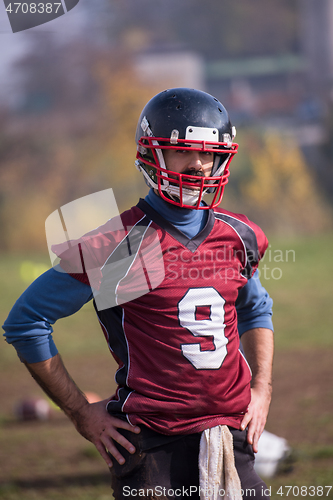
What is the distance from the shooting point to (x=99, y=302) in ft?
7.39

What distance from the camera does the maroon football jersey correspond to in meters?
2.17

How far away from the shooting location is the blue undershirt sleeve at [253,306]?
Answer: 2.58m

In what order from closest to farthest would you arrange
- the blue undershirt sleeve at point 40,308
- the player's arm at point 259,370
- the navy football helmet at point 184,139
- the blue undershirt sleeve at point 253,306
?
1. the blue undershirt sleeve at point 40,308
2. the navy football helmet at point 184,139
3. the player's arm at point 259,370
4. the blue undershirt sleeve at point 253,306

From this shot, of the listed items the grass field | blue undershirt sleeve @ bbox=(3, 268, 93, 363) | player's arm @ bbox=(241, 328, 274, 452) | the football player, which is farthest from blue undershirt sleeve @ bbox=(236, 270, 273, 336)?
the grass field

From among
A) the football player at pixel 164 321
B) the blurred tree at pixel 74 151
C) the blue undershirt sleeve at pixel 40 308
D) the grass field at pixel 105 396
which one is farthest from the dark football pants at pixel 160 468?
the blurred tree at pixel 74 151

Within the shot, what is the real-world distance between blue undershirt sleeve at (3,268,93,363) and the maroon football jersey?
0.21 ft

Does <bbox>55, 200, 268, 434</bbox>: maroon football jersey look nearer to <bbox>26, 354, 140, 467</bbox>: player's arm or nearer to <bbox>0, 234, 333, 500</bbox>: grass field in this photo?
<bbox>26, 354, 140, 467</bbox>: player's arm

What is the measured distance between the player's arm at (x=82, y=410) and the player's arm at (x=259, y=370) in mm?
607

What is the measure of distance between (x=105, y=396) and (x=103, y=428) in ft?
13.3

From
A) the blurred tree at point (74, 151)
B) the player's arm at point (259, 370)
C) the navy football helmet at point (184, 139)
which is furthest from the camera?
the blurred tree at point (74, 151)

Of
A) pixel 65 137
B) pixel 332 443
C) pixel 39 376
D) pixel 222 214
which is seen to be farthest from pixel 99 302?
pixel 65 137

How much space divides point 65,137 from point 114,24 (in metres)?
9.23

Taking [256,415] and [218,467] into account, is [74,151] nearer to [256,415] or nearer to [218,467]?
[256,415]

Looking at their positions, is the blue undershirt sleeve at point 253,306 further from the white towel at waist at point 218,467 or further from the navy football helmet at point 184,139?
the white towel at waist at point 218,467
